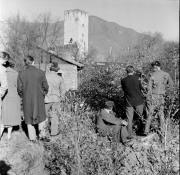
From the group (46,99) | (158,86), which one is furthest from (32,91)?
(158,86)

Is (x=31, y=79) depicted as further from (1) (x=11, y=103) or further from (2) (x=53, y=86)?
(2) (x=53, y=86)

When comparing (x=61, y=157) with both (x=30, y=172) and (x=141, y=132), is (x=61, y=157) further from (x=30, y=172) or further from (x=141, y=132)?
(x=141, y=132)

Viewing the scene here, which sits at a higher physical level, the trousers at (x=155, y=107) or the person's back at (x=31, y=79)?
the person's back at (x=31, y=79)

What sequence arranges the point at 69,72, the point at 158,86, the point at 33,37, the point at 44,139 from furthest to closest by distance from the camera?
1. the point at 69,72
2. the point at 33,37
3. the point at 158,86
4. the point at 44,139

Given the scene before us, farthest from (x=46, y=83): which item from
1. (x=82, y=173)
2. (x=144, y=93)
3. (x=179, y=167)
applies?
(x=179, y=167)

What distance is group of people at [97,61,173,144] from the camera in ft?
20.1

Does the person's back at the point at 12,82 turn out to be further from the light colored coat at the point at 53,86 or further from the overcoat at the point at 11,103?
the light colored coat at the point at 53,86


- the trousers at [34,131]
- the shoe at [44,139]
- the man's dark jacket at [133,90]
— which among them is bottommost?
the shoe at [44,139]

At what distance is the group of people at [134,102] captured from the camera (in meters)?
6.14

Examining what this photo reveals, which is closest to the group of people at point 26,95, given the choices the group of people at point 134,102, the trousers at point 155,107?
the group of people at point 134,102

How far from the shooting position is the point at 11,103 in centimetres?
505

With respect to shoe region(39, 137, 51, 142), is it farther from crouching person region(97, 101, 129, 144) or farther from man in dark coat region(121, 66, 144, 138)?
man in dark coat region(121, 66, 144, 138)

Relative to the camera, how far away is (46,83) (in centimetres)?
510

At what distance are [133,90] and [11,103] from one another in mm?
2412
